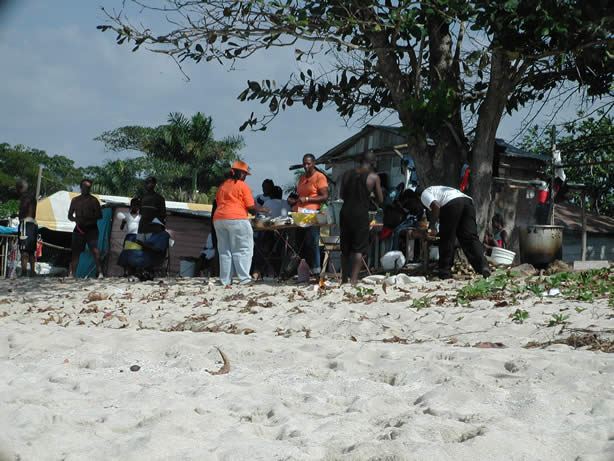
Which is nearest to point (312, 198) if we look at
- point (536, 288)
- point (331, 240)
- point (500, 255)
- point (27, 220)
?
point (331, 240)

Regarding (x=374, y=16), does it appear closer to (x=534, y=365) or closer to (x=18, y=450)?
(x=534, y=365)

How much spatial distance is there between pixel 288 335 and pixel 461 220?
3947 millimetres

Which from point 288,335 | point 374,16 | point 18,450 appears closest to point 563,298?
point 288,335

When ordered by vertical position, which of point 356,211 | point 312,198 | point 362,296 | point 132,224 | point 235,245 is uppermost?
point 312,198

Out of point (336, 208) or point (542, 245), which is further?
point (542, 245)

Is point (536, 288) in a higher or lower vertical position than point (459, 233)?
lower

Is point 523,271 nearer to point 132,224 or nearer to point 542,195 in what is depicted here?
point 542,195

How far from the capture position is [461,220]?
827 centimetres

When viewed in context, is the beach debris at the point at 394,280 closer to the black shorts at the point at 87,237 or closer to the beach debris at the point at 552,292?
the beach debris at the point at 552,292

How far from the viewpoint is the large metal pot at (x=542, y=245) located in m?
9.78

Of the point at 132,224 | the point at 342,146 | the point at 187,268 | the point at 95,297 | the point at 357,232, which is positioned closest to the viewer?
the point at 95,297

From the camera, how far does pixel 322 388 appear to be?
3.14 meters

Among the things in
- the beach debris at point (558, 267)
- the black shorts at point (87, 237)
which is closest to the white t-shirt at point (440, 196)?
the beach debris at point (558, 267)

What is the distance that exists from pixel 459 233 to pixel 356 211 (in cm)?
150
